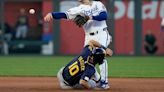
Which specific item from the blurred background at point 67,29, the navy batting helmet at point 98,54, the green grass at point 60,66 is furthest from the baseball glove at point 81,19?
the blurred background at point 67,29

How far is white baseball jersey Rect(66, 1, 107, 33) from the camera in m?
10.2

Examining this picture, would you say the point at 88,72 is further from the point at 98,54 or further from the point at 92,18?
the point at 92,18

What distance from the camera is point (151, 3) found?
97.5 feet

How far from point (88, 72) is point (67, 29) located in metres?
19.5

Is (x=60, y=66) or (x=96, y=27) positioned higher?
(x=96, y=27)

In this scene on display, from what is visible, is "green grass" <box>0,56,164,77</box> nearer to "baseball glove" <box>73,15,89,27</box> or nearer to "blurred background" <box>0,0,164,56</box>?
"baseball glove" <box>73,15,89,27</box>

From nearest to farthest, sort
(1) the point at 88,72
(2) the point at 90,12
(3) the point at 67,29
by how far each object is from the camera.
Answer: (2) the point at 90,12, (1) the point at 88,72, (3) the point at 67,29

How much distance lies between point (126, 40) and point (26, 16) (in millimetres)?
5412

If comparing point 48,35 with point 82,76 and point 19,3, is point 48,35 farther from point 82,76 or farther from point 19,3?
point 82,76

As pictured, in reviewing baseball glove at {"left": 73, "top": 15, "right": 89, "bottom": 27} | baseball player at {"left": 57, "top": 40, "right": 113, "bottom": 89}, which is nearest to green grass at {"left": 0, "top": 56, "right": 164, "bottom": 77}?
baseball player at {"left": 57, "top": 40, "right": 113, "bottom": 89}

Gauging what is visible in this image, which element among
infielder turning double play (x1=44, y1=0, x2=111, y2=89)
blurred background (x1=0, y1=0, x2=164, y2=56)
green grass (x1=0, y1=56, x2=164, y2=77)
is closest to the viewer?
infielder turning double play (x1=44, y1=0, x2=111, y2=89)

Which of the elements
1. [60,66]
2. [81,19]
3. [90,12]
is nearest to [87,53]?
[81,19]

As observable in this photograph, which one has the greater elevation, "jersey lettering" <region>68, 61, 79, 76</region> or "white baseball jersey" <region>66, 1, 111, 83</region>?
"white baseball jersey" <region>66, 1, 111, 83</region>

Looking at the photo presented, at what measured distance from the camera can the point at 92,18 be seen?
10.3 m
